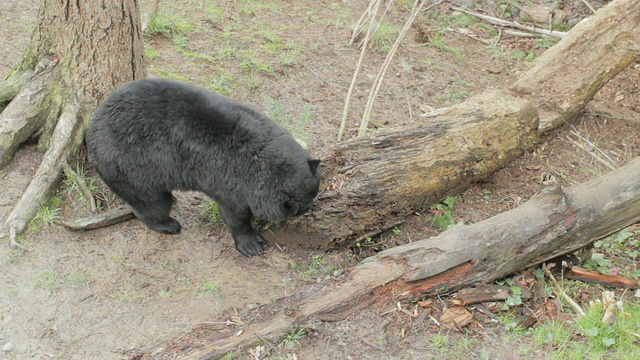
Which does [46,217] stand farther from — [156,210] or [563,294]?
[563,294]

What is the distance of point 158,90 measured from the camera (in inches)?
174

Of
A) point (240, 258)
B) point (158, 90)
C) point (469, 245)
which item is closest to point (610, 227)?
point (469, 245)

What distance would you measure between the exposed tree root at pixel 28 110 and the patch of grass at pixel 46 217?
0.61 metres

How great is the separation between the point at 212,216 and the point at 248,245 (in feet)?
1.71

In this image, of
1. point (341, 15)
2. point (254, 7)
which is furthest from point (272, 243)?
point (341, 15)

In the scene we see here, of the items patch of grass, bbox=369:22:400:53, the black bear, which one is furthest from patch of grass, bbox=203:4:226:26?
the black bear

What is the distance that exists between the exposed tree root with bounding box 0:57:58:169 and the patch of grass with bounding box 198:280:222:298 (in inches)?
83.7

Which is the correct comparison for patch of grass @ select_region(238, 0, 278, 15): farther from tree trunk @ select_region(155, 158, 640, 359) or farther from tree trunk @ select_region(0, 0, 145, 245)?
tree trunk @ select_region(155, 158, 640, 359)

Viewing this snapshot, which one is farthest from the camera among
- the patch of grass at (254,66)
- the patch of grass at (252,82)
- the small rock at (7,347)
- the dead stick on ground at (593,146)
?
the patch of grass at (254,66)

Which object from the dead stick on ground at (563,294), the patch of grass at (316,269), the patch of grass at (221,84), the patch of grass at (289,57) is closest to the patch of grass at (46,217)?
the patch of grass at (316,269)

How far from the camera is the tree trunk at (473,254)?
390cm

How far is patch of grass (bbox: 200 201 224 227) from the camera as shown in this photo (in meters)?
5.16

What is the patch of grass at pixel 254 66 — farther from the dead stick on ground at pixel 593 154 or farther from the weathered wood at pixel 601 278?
the weathered wood at pixel 601 278

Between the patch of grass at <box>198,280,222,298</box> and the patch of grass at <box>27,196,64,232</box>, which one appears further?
the patch of grass at <box>27,196,64,232</box>
